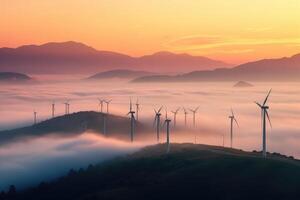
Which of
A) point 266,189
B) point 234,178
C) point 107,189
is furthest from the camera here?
point 107,189

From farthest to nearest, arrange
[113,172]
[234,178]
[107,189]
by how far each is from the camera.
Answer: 1. [113,172]
2. [107,189]
3. [234,178]

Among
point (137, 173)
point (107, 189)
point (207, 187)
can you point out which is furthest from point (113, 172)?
point (207, 187)

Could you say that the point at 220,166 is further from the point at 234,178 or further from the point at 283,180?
the point at 283,180

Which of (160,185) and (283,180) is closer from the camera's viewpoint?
(283,180)

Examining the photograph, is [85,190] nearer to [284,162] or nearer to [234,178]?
[234,178]

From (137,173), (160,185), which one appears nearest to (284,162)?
(160,185)

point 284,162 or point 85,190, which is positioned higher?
point 284,162
